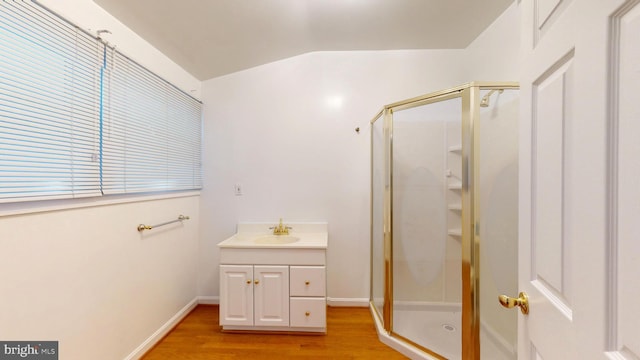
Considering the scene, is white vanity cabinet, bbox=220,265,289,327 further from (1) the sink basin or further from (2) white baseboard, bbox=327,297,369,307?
(2) white baseboard, bbox=327,297,369,307

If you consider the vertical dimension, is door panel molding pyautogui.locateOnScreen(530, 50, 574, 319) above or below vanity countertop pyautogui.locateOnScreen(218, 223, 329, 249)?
above

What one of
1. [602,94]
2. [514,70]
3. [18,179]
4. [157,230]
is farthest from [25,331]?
[514,70]

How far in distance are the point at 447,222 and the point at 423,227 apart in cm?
20

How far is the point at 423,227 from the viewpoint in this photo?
6.79ft

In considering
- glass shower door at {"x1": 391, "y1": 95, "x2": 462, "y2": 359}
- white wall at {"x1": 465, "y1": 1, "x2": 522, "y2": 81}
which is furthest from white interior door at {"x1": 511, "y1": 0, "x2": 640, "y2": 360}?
white wall at {"x1": 465, "y1": 1, "x2": 522, "y2": 81}

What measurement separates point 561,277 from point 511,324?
1339mm

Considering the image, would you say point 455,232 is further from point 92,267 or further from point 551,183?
point 92,267

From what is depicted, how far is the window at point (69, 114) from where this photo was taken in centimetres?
109

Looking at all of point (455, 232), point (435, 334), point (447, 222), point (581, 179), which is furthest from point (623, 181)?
point (435, 334)

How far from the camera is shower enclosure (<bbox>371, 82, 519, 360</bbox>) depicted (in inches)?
61.7

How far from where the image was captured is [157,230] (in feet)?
6.56

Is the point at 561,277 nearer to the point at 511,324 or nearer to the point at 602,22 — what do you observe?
the point at 602,22

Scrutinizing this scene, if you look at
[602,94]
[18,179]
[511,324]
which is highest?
[602,94]

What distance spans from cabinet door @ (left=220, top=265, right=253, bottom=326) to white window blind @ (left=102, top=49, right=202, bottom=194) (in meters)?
0.89
